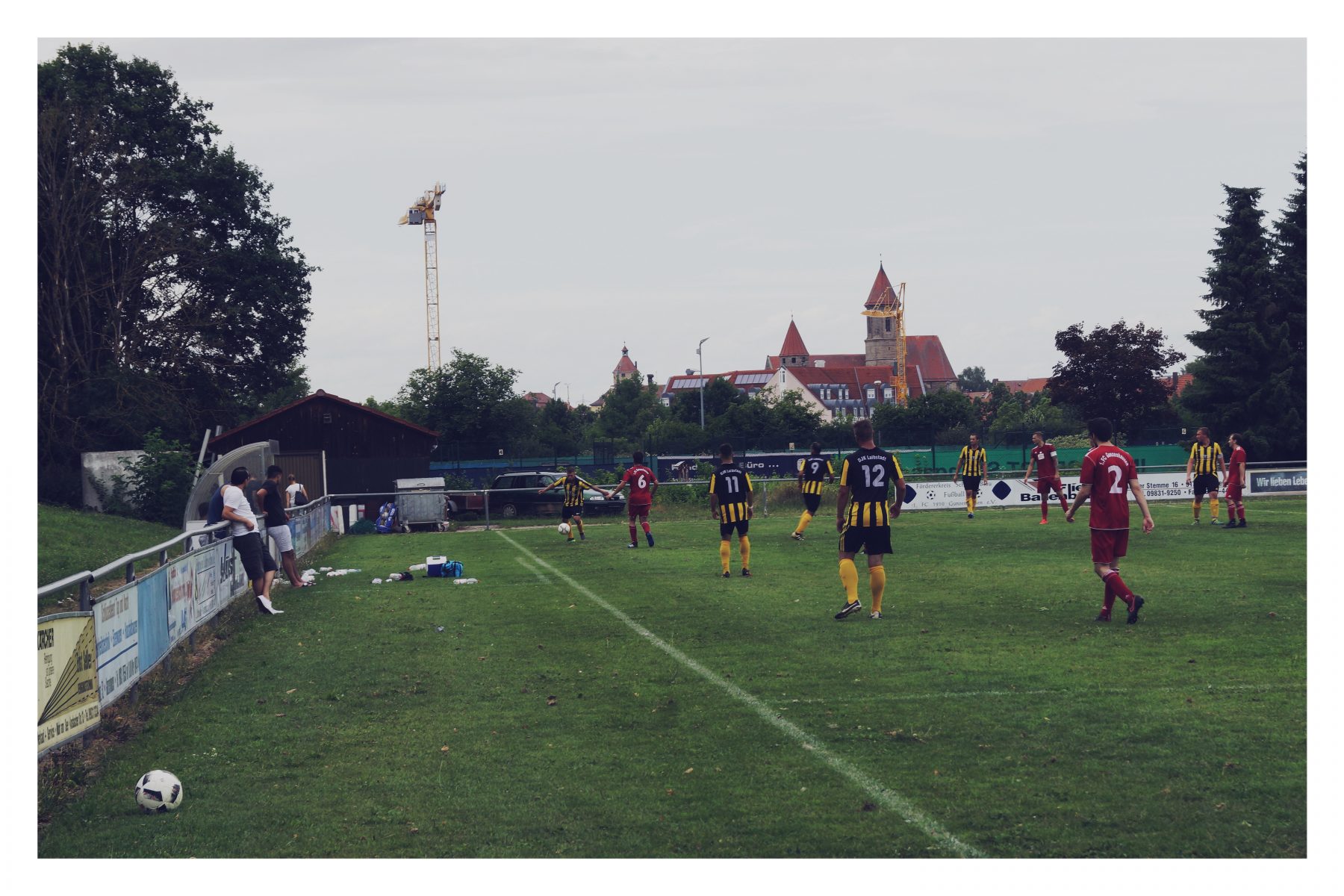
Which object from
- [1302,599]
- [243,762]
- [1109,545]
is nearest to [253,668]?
[243,762]

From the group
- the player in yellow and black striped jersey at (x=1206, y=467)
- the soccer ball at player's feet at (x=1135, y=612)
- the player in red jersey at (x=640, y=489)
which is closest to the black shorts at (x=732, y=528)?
the player in red jersey at (x=640, y=489)

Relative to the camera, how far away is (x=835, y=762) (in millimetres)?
7035

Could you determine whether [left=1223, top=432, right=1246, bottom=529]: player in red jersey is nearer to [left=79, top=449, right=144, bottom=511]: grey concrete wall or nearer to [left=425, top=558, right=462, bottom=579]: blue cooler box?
[left=425, top=558, right=462, bottom=579]: blue cooler box

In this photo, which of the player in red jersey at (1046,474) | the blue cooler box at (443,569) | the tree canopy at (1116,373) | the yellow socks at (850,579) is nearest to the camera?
the yellow socks at (850,579)

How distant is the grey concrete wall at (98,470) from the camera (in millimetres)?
39812

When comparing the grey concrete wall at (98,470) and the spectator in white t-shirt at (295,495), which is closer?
the spectator in white t-shirt at (295,495)

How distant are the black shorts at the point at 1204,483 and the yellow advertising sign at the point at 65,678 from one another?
24032 millimetres

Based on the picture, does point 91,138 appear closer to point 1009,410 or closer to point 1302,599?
point 1302,599

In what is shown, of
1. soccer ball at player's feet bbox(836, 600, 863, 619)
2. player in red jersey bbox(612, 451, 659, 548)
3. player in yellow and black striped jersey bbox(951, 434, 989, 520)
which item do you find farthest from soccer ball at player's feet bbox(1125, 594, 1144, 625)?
player in yellow and black striped jersey bbox(951, 434, 989, 520)

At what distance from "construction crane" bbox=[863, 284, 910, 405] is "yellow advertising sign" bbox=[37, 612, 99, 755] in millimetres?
152415

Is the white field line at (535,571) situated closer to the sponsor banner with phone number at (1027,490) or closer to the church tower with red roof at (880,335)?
the sponsor banner with phone number at (1027,490)

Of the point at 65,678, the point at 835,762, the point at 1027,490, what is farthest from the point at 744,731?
the point at 1027,490

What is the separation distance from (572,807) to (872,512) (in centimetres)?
693

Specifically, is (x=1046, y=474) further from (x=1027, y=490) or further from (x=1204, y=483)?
(x=1027, y=490)
